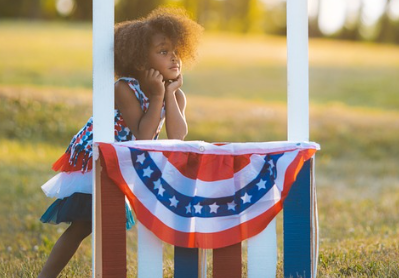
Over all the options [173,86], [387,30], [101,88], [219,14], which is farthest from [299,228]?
[219,14]

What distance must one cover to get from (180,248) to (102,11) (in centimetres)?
110

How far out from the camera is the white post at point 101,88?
3.02m

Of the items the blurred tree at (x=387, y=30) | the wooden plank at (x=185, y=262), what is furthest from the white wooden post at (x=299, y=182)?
the blurred tree at (x=387, y=30)

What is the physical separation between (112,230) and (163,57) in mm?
979

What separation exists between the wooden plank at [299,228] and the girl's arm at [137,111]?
30.3 inches

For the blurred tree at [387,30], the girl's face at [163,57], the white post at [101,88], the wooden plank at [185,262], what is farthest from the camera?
the blurred tree at [387,30]

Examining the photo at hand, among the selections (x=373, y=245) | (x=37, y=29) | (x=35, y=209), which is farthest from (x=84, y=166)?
(x=37, y=29)

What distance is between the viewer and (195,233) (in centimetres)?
309

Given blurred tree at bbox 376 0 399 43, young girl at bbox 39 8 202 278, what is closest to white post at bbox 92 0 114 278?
young girl at bbox 39 8 202 278

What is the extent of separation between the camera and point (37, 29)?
25.9 metres

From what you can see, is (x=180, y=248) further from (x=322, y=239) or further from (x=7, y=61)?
(x=7, y=61)

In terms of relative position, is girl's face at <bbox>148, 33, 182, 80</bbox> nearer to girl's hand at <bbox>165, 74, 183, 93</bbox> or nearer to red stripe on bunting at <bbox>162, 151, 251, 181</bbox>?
girl's hand at <bbox>165, 74, 183, 93</bbox>

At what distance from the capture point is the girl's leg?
12.1ft

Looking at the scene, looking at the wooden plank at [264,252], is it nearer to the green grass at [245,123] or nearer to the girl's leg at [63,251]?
the green grass at [245,123]
